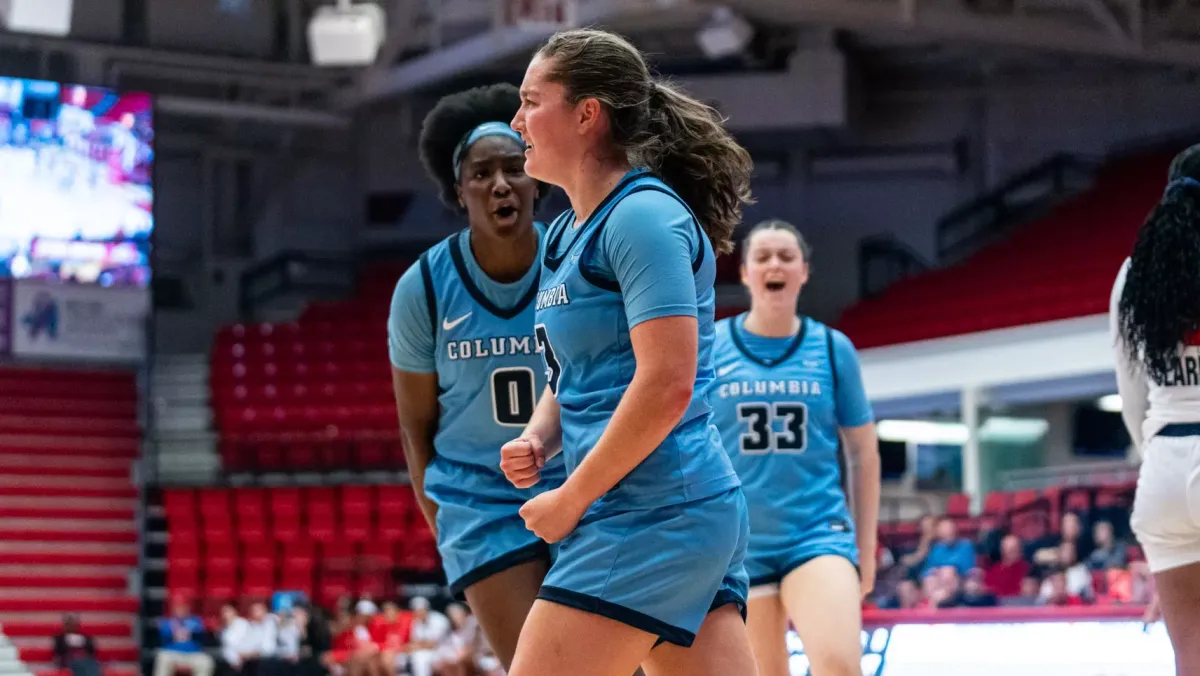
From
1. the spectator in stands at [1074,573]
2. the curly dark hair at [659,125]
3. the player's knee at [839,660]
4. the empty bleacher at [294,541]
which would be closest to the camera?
the curly dark hair at [659,125]

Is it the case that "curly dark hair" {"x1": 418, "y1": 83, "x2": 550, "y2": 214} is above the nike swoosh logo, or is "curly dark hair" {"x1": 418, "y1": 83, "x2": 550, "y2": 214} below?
above

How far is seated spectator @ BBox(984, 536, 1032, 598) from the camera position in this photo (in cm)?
1100

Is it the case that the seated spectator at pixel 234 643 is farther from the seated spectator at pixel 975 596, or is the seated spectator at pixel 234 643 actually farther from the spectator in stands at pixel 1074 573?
the spectator in stands at pixel 1074 573

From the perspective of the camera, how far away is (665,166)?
9.08 ft

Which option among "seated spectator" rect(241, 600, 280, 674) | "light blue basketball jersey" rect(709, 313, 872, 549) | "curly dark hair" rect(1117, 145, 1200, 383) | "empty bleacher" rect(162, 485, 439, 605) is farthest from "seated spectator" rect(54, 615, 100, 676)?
"curly dark hair" rect(1117, 145, 1200, 383)

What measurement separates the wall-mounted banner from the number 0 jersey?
48.5 ft

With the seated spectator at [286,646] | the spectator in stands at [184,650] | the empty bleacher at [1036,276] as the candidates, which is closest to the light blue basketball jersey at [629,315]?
the empty bleacher at [1036,276]

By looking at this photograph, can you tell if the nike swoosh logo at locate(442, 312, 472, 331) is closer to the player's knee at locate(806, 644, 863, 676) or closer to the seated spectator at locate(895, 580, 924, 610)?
the player's knee at locate(806, 644, 863, 676)

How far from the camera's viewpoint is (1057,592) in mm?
9906

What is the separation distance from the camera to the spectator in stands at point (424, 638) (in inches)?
537

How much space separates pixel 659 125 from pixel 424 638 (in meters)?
11.7

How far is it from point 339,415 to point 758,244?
13520 millimetres

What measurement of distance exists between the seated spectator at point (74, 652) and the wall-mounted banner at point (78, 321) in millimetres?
3559

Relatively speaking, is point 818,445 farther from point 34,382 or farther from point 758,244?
point 34,382
